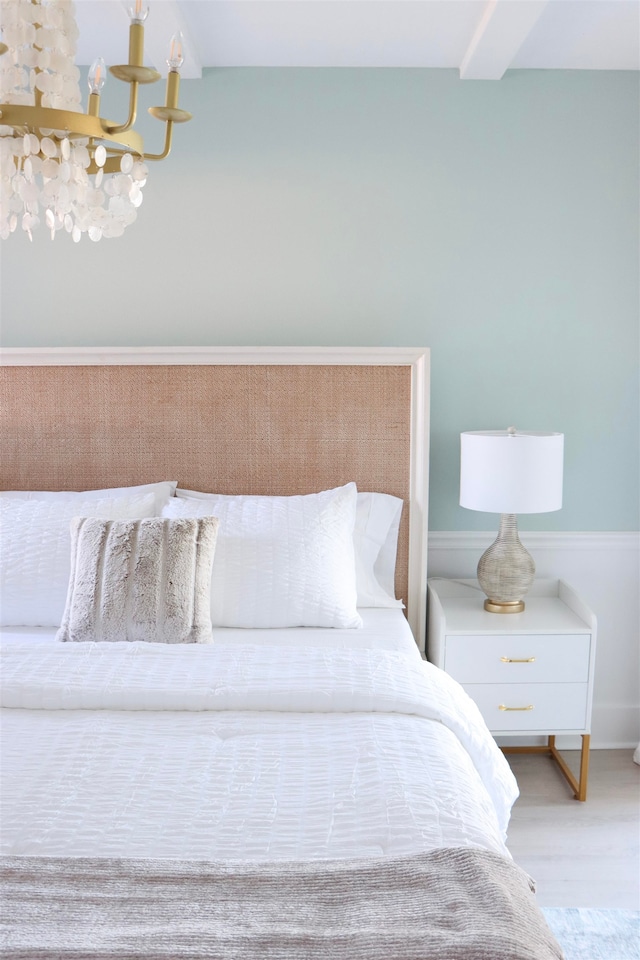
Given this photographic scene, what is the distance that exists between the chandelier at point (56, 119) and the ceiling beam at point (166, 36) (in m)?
0.91

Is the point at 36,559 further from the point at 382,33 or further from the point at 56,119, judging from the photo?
the point at 382,33

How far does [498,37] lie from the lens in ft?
7.83

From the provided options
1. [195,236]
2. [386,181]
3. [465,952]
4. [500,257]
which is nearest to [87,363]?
[195,236]

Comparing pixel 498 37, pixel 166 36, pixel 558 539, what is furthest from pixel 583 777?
pixel 166 36

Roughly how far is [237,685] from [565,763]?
1.62 metres

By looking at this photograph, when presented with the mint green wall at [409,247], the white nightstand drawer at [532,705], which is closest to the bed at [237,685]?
the mint green wall at [409,247]

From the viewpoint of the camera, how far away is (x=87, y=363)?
280 centimetres

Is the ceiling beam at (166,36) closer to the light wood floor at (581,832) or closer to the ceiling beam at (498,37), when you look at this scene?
the ceiling beam at (498,37)

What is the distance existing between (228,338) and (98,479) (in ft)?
2.32

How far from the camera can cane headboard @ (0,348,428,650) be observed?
9.16ft

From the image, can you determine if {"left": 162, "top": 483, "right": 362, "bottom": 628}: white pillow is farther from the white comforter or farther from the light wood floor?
the light wood floor

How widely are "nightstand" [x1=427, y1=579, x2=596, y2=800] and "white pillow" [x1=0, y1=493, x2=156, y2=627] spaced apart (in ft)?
3.82

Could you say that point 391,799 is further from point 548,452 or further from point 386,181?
point 386,181

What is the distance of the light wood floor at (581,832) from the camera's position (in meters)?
2.17
